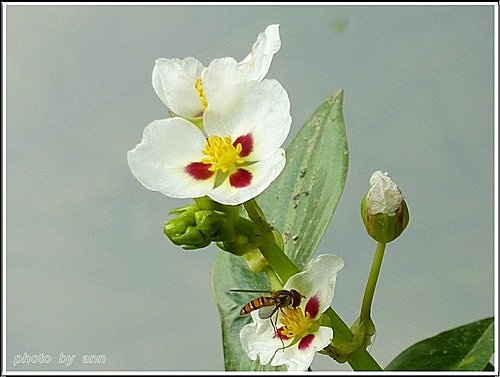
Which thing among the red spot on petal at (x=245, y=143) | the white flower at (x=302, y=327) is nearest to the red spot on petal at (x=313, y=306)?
the white flower at (x=302, y=327)

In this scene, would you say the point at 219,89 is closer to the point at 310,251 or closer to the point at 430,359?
the point at 310,251

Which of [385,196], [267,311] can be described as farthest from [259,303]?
[385,196]

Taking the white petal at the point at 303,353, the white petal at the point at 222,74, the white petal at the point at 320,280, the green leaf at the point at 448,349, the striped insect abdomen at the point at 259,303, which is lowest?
the green leaf at the point at 448,349

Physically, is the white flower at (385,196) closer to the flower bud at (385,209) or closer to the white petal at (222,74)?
the flower bud at (385,209)

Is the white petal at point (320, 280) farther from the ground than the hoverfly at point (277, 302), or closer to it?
farther from the ground

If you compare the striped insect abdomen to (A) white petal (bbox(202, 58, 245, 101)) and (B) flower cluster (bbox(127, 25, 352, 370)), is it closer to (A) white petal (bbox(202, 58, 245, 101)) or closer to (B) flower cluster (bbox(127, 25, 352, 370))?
(B) flower cluster (bbox(127, 25, 352, 370))

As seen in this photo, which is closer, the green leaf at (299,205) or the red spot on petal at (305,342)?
the red spot on petal at (305,342)
